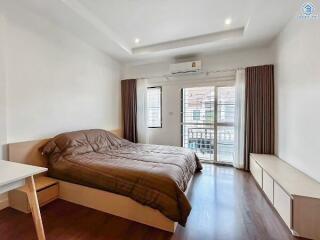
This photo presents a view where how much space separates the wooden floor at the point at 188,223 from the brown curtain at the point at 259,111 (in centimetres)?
125

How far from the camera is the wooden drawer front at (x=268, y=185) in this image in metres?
2.23

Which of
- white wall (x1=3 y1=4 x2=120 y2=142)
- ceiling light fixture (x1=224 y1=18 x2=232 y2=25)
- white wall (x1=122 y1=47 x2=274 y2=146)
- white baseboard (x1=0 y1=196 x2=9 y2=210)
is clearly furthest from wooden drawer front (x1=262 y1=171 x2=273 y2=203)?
white baseboard (x1=0 y1=196 x2=9 y2=210)

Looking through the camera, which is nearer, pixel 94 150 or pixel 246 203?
pixel 246 203

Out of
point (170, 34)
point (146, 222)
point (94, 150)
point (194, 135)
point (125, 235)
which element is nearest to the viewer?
point (125, 235)

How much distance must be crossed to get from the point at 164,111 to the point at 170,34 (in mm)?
1893

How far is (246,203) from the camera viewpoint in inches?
90.4

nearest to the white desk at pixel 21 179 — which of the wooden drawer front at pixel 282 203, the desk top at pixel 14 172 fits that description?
the desk top at pixel 14 172

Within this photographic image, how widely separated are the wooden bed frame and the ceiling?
2000 mm

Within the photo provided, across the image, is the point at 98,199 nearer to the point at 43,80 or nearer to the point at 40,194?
the point at 40,194

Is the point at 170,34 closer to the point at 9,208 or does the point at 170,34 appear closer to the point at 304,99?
the point at 304,99

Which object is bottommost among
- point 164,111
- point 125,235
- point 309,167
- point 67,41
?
point 125,235

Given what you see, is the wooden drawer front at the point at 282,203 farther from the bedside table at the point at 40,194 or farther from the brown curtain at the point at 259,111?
the bedside table at the point at 40,194

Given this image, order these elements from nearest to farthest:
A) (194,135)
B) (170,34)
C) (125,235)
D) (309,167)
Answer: (125,235)
(309,167)
(170,34)
(194,135)

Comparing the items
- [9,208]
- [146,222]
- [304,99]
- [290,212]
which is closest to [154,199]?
[146,222]
